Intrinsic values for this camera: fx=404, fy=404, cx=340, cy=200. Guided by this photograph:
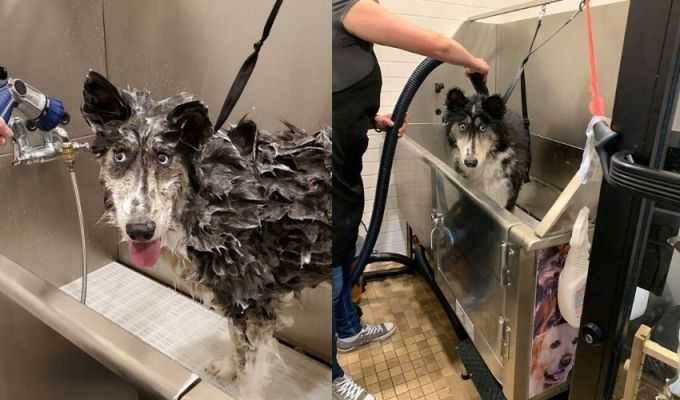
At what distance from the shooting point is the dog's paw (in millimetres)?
789

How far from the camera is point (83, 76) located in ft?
2.22

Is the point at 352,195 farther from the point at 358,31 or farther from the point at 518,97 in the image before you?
the point at 518,97

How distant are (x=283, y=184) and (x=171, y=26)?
0.30 meters

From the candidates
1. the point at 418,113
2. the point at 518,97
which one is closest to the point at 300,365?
the point at 418,113

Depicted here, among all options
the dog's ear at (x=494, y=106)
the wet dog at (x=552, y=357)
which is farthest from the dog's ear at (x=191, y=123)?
the dog's ear at (x=494, y=106)

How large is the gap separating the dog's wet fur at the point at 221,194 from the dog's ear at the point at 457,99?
110cm

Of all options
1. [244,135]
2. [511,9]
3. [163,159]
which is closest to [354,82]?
[244,135]

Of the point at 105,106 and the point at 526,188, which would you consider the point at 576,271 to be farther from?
the point at 105,106

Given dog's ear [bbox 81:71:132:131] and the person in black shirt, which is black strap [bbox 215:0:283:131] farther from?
the person in black shirt

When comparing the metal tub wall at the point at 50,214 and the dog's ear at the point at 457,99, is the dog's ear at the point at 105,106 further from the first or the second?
the dog's ear at the point at 457,99

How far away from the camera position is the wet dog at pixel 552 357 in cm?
118

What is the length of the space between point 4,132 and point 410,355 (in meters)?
1.58

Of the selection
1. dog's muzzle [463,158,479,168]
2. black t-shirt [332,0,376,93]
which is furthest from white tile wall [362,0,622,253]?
black t-shirt [332,0,376,93]

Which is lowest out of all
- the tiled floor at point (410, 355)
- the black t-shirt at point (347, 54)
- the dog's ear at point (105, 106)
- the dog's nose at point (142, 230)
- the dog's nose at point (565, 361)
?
the tiled floor at point (410, 355)
